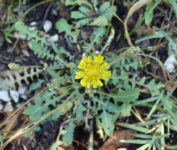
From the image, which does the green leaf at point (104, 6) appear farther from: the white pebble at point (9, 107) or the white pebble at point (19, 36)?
the white pebble at point (9, 107)

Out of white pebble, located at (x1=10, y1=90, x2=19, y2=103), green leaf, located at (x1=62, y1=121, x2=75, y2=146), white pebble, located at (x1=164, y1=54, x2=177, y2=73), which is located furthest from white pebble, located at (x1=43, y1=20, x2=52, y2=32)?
white pebble, located at (x1=164, y1=54, x2=177, y2=73)

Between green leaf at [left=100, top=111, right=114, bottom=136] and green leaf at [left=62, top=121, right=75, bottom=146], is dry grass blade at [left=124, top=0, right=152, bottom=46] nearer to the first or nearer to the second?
green leaf at [left=100, top=111, right=114, bottom=136]

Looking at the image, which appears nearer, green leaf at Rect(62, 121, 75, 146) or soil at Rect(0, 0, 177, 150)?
green leaf at Rect(62, 121, 75, 146)

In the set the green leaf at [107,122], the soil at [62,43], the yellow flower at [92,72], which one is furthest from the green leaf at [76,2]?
the green leaf at [107,122]

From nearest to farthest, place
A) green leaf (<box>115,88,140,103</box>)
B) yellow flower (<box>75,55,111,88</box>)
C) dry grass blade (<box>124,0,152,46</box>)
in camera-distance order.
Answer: yellow flower (<box>75,55,111,88</box>), green leaf (<box>115,88,140,103</box>), dry grass blade (<box>124,0,152,46</box>)

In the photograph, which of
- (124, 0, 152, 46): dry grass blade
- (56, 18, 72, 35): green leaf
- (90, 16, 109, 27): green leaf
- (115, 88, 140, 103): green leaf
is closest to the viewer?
(115, 88, 140, 103): green leaf

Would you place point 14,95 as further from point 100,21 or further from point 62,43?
point 100,21
